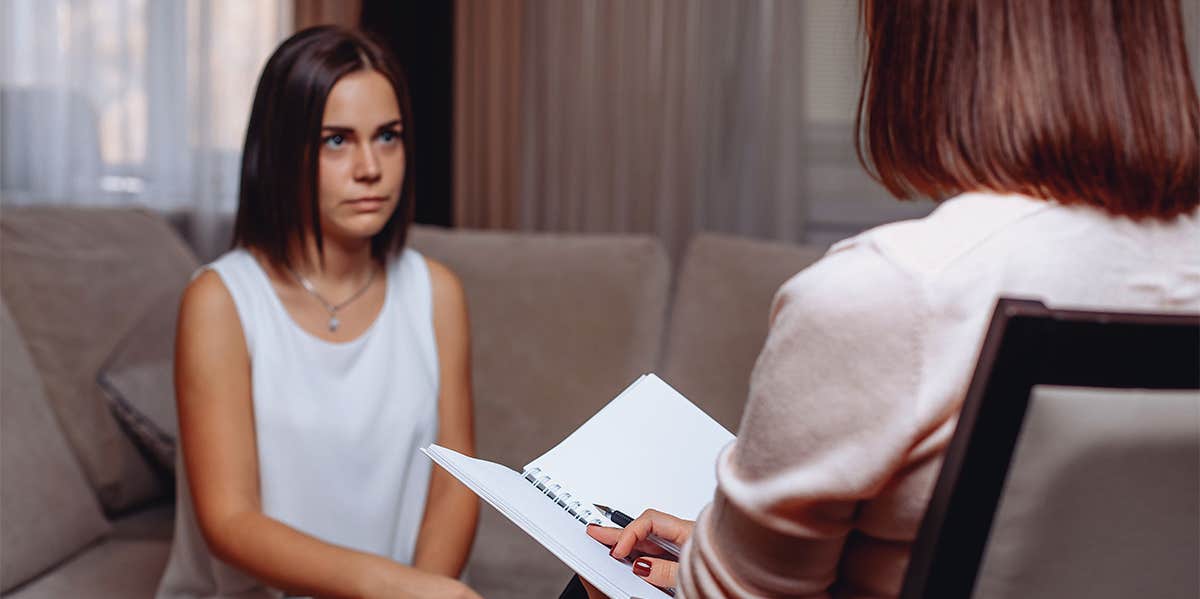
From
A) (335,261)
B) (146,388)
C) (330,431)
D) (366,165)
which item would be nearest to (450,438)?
(330,431)

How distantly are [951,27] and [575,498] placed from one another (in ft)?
1.42

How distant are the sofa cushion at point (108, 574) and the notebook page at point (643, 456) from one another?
1.13 m

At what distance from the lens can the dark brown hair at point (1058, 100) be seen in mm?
562

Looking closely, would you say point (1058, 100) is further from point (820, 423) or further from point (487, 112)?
point (487, 112)

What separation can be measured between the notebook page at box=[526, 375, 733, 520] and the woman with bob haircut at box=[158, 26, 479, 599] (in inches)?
23.1

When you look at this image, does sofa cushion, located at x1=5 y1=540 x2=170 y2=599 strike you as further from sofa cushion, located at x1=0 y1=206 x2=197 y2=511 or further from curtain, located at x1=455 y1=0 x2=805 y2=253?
curtain, located at x1=455 y1=0 x2=805 y2=253

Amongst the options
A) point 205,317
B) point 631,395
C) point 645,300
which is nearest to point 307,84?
point 205,317

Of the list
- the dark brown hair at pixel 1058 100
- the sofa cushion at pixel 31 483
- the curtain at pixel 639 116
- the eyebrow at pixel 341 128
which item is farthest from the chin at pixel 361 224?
the curtain at pixel 639 116

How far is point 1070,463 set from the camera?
51 centimetres

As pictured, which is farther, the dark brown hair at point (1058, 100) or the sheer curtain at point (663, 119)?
the sheer curtain at point (663, 119)

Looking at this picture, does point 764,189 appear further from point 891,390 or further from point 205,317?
point 891,390

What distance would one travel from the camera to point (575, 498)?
83 cm

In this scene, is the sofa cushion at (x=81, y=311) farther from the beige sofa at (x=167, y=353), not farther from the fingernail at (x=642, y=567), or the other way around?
the fingernail at (x=642, y=567)

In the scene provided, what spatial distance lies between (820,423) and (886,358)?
0.15 ft
